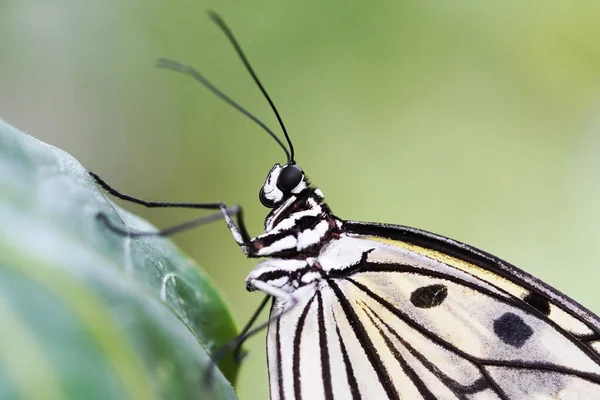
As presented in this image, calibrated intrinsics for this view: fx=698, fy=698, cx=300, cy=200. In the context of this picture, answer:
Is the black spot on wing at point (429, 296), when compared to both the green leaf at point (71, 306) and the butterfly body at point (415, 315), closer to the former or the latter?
the butterfly body at point (415, 315)

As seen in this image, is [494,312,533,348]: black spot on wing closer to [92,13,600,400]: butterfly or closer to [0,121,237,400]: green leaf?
[92,13,600,400]: butterfly

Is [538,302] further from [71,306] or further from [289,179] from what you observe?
[71,306]

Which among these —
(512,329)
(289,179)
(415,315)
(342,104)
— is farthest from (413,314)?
(342,104)

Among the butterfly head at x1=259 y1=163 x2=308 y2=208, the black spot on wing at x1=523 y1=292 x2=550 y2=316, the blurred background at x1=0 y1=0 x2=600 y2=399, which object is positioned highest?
the blurred background at x1=0 y1=0 x2=600 y2=399

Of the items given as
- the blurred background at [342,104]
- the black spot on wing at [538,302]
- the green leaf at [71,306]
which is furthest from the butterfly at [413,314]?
the blurred background at [342,104]

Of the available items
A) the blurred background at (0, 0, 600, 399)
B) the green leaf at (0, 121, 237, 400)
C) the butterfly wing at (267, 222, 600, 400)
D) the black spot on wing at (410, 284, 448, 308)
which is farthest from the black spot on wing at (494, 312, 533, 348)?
the blurred background at (0, 0, 600, 399)

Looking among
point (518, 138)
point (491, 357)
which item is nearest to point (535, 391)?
point (491, 357)
